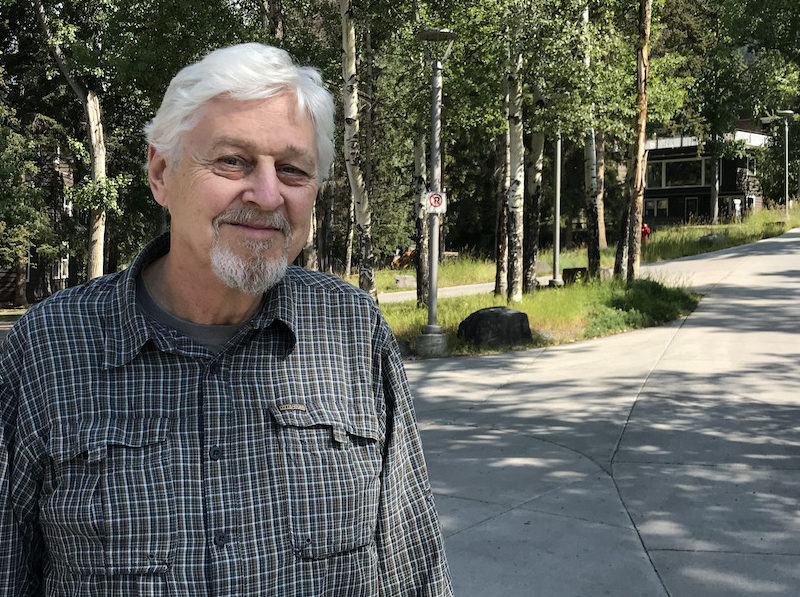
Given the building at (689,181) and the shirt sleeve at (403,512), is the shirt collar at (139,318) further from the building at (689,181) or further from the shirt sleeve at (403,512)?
the building at (689,181)

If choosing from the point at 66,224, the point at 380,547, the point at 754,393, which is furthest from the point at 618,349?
the point at 66,224

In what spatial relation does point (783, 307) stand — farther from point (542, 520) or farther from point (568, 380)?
point (542, 520)

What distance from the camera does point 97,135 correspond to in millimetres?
25359

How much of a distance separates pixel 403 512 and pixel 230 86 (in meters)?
0.99

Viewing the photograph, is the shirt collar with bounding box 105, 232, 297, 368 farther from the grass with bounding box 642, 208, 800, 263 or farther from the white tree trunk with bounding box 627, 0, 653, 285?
the grass with bounding box 642, 208, 800, 263

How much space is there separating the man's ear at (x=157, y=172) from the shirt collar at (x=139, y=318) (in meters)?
0.13

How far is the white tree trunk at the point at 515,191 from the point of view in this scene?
18.3 m

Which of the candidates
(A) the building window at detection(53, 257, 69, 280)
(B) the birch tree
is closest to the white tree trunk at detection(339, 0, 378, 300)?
(B) the birch tree

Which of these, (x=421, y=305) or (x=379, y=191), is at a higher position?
(x=379, y=191)

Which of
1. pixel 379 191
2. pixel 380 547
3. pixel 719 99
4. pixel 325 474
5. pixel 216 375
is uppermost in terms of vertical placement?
pixel 719 99

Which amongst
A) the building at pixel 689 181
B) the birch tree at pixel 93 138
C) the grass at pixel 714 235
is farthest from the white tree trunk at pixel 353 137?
the building at pixel 689 181

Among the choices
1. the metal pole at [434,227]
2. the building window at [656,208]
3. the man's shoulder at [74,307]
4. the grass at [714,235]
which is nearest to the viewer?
the man's shoulder at [74,307]

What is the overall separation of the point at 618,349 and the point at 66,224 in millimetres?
22556

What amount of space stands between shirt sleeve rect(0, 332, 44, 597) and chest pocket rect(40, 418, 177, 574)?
4cm
